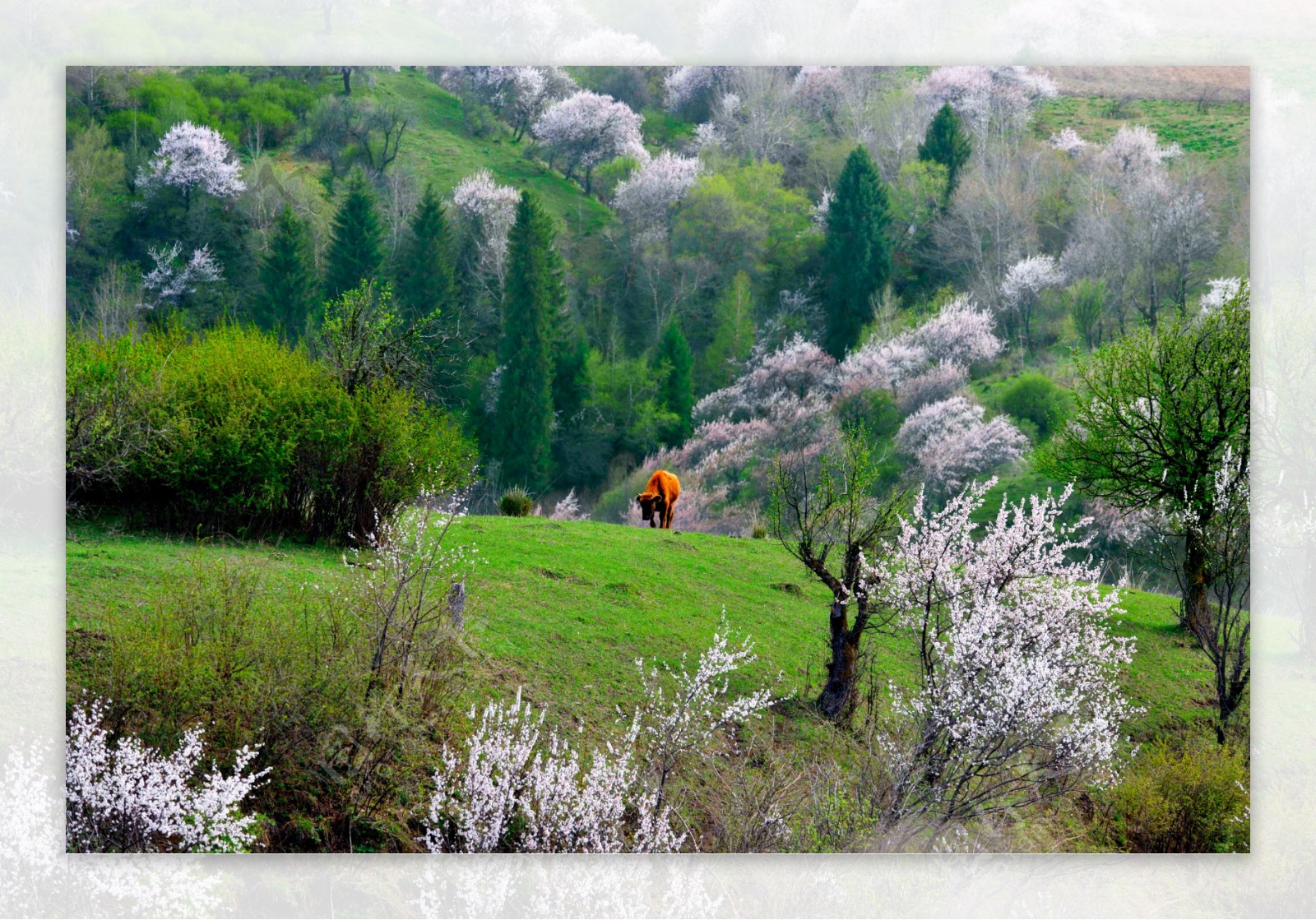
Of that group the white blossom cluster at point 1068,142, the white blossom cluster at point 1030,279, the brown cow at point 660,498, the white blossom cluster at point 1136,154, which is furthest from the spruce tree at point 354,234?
the white blossom cluster at point 1136,154

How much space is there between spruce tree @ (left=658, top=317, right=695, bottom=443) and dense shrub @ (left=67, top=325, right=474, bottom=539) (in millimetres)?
1645

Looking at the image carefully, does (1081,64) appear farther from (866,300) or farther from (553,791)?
(553,791)

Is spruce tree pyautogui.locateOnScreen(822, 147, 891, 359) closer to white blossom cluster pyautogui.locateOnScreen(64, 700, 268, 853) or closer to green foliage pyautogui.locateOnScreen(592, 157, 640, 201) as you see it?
green foliage pyautogui.locateOnScreen(592, 157, 640, 201)

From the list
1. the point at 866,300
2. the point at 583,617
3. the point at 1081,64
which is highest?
the point at 1081,64

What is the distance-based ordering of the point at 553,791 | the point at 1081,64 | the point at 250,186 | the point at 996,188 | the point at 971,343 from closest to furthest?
the point at 553,791 < the point at 1081,64 < the point at 250,186 < the point at 996,188 < the point at 971,343

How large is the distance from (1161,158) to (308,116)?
591cm

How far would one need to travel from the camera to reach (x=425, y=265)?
8422 millimetres

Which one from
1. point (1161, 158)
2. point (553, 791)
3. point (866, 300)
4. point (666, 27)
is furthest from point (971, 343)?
point (553, 791)

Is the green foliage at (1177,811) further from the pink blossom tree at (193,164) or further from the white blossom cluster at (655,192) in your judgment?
the pink blossom tree at (193,164)

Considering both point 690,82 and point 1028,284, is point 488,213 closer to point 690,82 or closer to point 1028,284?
point 690,82

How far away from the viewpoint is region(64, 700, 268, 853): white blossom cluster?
6145 millimetres

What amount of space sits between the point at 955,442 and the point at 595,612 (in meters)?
3.18

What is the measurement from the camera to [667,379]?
9023 mm

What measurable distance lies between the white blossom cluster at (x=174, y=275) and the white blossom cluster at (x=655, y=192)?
9.57 feet
